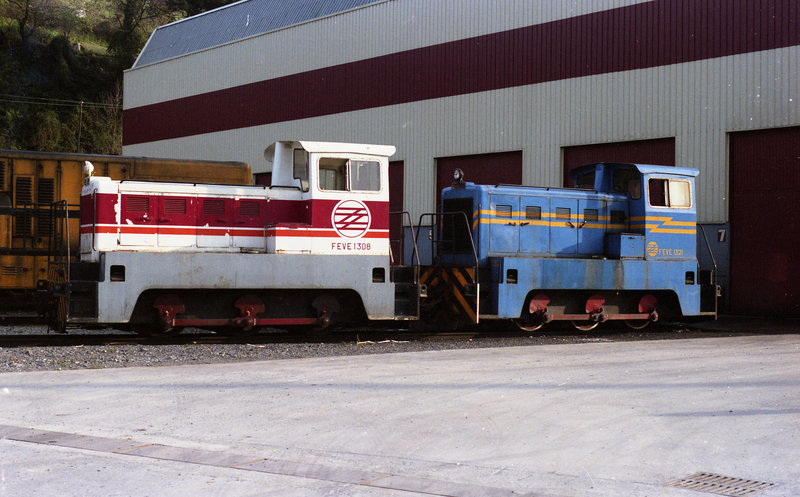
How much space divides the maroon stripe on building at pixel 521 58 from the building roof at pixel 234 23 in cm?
233

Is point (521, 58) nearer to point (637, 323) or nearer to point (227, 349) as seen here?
point (637, 323)

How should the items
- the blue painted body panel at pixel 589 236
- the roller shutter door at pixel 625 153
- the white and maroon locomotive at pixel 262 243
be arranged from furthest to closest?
the roller shutter door at pixel 625 153, the blue painted body panel at pixel 589 236, the white and maroon locomotive at pixel 262 243

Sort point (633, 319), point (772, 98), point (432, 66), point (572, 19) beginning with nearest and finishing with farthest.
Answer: point (633, 319) → point (772, 98) → point (572, 19) → point (432, 66)

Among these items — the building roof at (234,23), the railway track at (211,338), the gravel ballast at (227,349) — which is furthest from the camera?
the building roof at (234,23)

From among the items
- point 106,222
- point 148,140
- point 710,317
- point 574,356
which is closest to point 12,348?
point 106,222

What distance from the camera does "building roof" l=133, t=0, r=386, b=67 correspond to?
3097 centimetres

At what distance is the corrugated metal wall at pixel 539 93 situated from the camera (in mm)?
20312

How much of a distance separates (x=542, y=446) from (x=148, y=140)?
33.6 m

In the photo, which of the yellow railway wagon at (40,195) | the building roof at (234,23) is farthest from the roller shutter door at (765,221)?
the building roof at (234,23)

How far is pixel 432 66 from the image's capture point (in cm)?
2669

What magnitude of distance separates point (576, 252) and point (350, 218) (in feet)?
15.5

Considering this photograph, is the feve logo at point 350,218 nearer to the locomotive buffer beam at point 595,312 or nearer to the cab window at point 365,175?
the cab window at point 365,175

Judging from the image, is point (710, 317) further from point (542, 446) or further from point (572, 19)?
point (542, 446)

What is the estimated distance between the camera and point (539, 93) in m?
24.1
